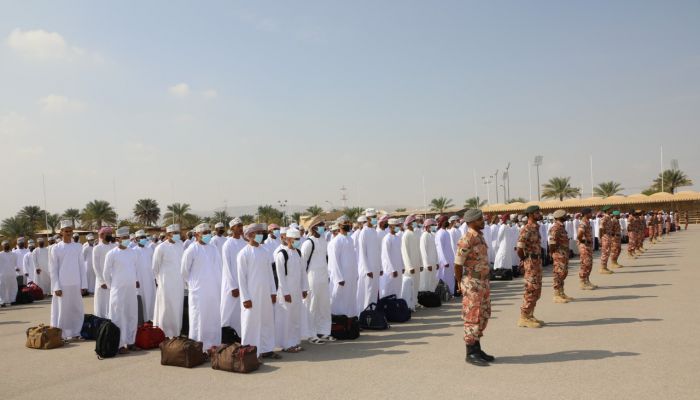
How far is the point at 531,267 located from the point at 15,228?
40.1m

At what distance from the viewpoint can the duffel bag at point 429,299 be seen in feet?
38.2

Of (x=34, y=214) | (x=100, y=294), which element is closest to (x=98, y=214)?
(x=34, y=214)

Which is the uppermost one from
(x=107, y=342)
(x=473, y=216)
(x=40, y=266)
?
(x=473, y=216)

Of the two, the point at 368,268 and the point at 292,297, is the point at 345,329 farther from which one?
the point at 368,268

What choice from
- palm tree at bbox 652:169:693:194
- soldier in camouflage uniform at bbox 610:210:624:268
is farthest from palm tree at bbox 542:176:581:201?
soldier in camouflage uniform at bbox 610:210:624:268

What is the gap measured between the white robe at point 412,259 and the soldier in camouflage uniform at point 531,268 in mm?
3072

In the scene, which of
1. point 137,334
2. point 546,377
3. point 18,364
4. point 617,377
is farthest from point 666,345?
point 18,364

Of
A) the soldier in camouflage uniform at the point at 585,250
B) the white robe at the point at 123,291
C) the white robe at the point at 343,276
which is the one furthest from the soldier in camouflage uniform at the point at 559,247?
the white robe at the point at 123,291

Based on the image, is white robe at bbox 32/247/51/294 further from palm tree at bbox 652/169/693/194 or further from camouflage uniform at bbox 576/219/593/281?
palm tree at bbox 652/169/693/194

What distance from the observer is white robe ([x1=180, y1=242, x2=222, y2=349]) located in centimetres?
798

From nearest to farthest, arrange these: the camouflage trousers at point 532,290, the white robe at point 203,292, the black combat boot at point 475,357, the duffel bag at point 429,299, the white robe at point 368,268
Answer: the black combat boot at point 475,357 → the white robe at point 203,292 → the camouflage trousers at point 532,290 → the white robe at point 368,268 → the duffel bag at point 429,299

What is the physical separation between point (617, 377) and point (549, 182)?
54.6 m

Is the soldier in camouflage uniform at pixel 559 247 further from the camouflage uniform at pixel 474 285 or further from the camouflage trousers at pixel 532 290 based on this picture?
the camouflage uniform at pixel 474 285

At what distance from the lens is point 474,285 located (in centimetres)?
656
